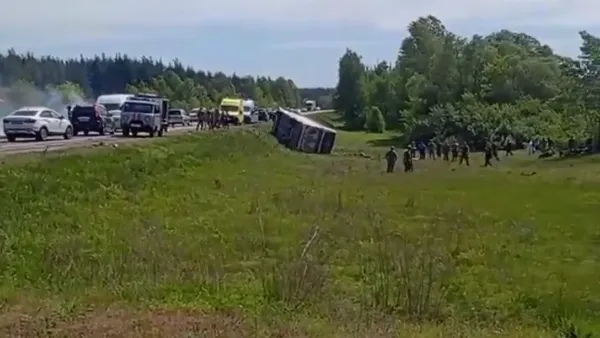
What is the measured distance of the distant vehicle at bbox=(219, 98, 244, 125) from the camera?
8251cm

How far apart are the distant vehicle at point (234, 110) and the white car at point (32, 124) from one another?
38.1m

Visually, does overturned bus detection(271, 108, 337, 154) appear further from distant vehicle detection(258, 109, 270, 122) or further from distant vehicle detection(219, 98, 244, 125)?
distant vehicle detection(258, 109, 270, 122)

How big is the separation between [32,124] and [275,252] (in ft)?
73.7

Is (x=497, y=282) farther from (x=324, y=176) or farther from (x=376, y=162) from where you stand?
(x=376, y=162)

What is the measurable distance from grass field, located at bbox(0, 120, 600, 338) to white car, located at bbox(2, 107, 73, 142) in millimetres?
5035

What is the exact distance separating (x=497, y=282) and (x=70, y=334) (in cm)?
1069

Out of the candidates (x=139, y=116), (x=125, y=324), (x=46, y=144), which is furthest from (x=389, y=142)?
(x=125, y=324)

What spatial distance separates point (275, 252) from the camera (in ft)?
69.6

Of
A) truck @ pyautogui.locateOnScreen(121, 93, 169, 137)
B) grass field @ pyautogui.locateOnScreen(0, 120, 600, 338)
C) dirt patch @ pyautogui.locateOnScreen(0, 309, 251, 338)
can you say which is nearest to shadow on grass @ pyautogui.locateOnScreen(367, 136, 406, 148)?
truck @ pyautogui.locateOnScreen(121, 93, 169, 137)

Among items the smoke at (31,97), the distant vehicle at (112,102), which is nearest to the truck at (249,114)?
the smoke at (31,97)

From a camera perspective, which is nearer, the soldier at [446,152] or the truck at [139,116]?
the truck at [139,116]

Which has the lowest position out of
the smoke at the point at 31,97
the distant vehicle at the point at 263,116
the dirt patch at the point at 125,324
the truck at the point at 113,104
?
the distant vehicle at the point at 263,116

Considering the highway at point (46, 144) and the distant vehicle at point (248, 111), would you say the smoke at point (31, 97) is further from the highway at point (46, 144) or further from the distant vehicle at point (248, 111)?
the highway at point (46, 144)

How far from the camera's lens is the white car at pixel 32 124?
4053 centimetres
